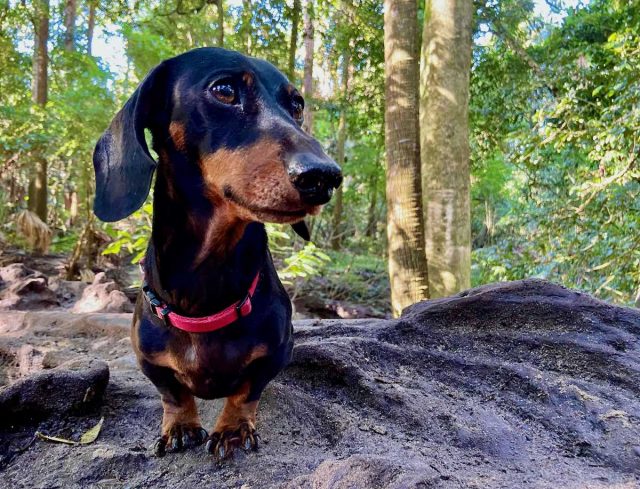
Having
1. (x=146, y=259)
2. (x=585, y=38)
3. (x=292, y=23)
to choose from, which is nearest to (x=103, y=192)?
(x=146, y=259)

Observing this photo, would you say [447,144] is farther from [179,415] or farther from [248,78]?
[179,415]

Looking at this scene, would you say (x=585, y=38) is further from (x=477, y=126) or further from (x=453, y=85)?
(x=453, y=85)

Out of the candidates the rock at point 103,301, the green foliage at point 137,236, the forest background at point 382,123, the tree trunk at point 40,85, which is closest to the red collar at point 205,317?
the green foliage at point 137,236

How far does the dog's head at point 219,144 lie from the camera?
44.6 inches

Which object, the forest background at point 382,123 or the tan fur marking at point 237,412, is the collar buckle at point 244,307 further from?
the forest background at point 382,123

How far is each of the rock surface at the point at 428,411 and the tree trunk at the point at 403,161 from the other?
1.31m

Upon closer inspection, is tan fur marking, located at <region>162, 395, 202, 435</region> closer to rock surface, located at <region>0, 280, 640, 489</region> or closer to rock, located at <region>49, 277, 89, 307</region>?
rock surface, located at <region>0, 280, 640, 489</region>

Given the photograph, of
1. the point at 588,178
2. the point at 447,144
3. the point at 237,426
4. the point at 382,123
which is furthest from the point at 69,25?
the point at 237,426

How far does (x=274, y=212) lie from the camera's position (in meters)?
1.15

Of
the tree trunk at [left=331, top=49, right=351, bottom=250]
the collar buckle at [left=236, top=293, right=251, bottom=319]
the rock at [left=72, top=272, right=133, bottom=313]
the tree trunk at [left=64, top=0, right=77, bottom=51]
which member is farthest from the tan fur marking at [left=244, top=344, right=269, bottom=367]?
the tree trunk at [left=64, top=0, right=77, bottom=51]

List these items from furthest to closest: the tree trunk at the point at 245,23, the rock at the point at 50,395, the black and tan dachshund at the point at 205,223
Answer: the tree trunk at the point at 245,23 → the rock at the point at 50,395 → the black and tan dachshund at the point at 205,223

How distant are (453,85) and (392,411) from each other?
2.96 meters

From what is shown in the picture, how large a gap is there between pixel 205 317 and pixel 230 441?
39cm

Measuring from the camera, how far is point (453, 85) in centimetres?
398
